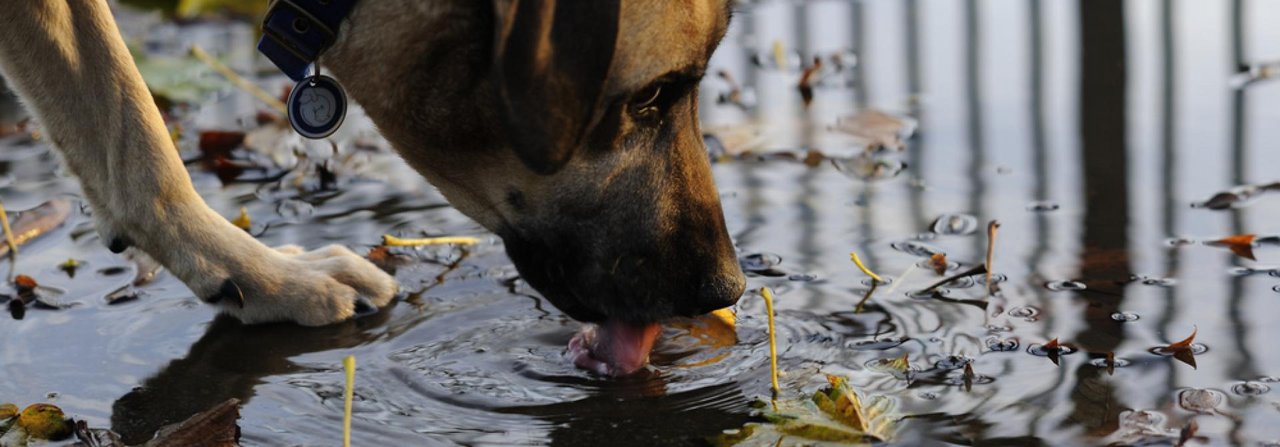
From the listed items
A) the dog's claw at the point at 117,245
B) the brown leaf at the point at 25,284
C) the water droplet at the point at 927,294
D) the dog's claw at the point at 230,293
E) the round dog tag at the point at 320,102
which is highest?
the round dog tag at the point at 320,102

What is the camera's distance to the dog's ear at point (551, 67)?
8.54 ft

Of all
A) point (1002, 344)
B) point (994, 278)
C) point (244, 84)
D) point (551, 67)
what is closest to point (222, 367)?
point (551, 67)

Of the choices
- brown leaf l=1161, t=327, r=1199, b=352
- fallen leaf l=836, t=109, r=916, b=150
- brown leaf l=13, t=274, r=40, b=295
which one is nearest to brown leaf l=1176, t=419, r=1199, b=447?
brown leaf l=1161, t=327, r=1199, b=352

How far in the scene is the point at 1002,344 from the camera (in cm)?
305

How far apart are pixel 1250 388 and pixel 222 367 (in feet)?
6.67

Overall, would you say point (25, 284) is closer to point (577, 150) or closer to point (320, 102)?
point (320, 102)

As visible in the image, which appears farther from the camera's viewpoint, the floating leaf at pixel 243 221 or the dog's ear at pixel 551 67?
the floating leaf at pixel 243 221

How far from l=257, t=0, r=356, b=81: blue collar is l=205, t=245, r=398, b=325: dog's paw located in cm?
61

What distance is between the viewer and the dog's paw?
3.43 meters

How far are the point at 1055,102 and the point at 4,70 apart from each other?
10.7 feet

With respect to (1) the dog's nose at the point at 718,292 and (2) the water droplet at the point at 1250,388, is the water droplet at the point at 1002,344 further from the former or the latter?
(1) the dog's nose at the point at 718,292

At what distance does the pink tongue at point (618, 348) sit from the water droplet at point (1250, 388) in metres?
1.08

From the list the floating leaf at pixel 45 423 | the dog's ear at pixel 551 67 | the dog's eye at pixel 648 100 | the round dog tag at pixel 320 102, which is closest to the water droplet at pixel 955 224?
the dog's eye at pixel 648 100

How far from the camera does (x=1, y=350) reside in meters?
3.30
